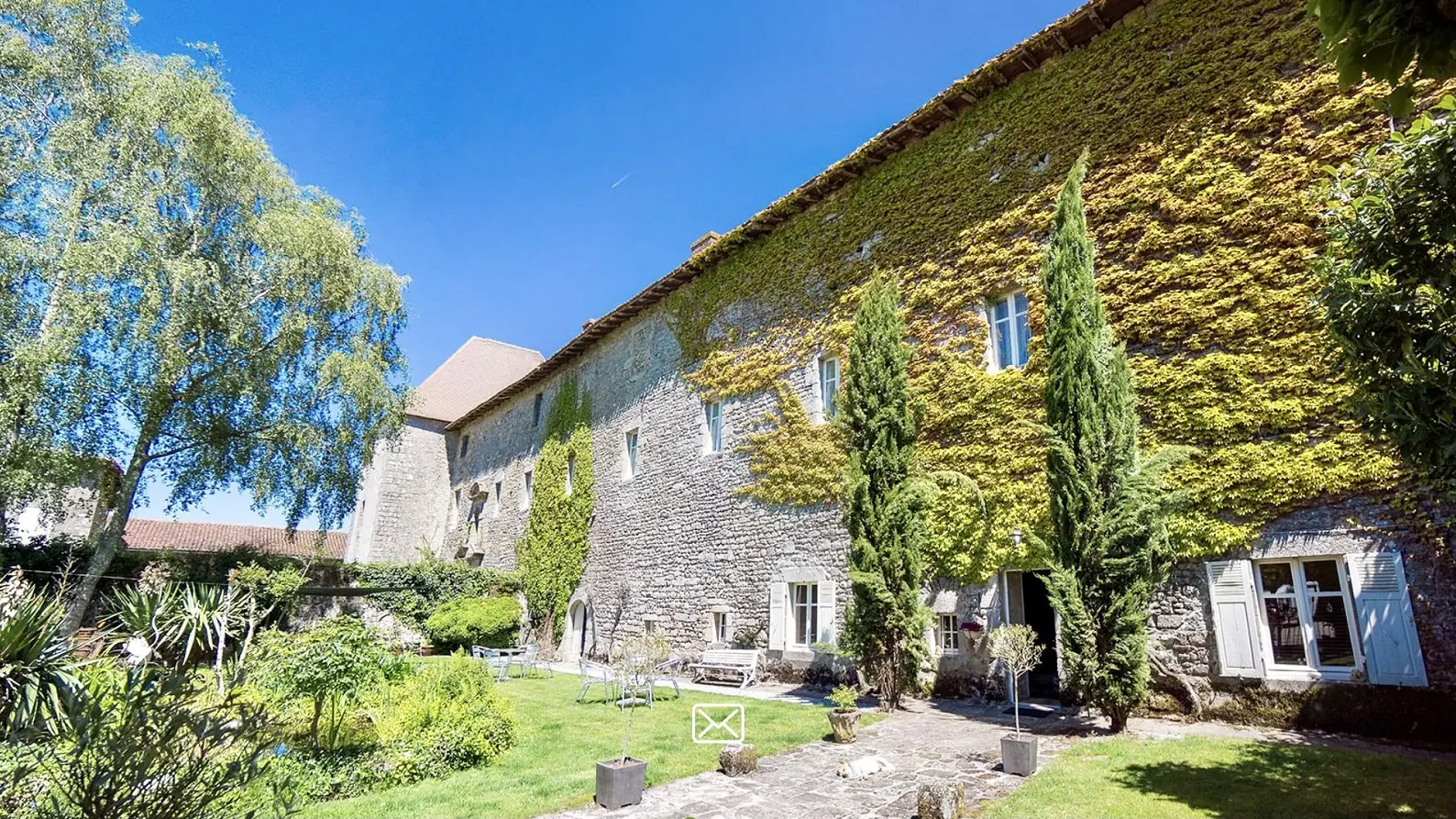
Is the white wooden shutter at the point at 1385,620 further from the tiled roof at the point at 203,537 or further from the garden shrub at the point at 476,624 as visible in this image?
the tiled roof at the point at 203,537

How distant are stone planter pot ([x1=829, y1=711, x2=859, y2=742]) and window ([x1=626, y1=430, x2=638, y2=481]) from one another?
11049 millimetres

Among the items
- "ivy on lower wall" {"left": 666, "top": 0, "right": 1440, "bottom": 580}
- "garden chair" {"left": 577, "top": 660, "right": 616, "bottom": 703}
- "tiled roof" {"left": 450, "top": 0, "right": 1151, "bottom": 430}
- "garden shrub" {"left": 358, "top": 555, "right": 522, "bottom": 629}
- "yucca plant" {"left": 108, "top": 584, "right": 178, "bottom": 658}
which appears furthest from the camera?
"garden shrub" {"left": 358, "top": 555, "right": 522, "bottom": 629}

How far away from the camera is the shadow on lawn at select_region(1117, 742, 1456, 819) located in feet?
15.2

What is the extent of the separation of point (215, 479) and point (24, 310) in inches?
170

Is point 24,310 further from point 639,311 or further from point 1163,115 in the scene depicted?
point 1163,115

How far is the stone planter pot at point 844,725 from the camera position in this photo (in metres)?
7.32

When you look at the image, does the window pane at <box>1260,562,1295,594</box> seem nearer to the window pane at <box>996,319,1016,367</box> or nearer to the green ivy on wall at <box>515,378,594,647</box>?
the window pane at <box>996,319,1016,367</box>

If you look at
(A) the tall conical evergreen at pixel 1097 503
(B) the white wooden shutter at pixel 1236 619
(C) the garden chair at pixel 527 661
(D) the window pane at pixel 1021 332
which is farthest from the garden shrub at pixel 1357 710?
(C) the garden chair at pixel 527 661

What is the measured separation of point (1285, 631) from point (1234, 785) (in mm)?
3037

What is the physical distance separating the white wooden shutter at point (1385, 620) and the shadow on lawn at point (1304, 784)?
3.66 ft

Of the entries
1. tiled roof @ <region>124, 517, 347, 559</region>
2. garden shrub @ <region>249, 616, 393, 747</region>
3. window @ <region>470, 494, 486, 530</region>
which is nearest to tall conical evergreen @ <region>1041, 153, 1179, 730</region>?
garden shrub @ <region>249, 616, 393, 747</region>

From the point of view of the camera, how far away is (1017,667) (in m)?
6.80

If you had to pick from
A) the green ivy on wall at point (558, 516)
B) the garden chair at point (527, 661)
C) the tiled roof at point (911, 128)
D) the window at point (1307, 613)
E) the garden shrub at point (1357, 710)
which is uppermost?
the tiled roof at point (911, 128)

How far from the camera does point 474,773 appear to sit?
646 cm
